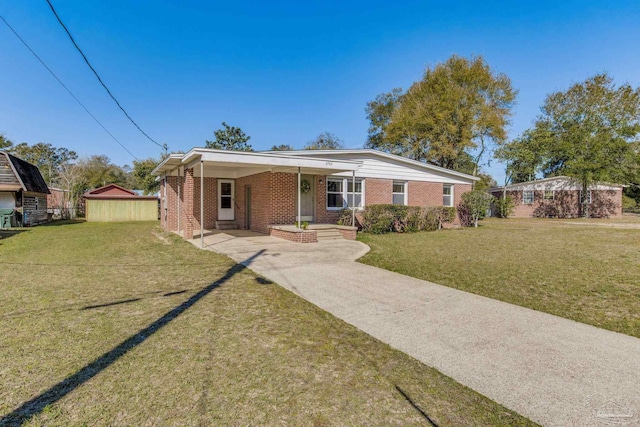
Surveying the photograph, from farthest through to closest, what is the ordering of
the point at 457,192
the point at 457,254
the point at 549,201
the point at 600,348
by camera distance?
the point at 549,201 → the point at 457,192 → the point at 457,254 → the point at 600,348

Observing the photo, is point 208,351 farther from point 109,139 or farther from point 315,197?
point 109,139

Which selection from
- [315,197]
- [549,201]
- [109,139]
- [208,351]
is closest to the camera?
[208,351]

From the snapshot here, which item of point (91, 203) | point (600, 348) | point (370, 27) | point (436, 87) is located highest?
point (436, 87)

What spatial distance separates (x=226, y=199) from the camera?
1522cm

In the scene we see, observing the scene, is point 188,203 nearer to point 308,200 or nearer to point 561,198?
point 308,200

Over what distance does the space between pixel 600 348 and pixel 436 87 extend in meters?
31.9

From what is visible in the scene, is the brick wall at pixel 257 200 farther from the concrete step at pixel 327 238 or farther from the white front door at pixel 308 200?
the concrete step at pixel 327 238

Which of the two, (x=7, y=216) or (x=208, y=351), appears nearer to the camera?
(x=208, y=351)

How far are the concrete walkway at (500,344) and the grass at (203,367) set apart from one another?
11.1 inches

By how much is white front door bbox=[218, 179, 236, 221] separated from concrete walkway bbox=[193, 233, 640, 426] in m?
9.33

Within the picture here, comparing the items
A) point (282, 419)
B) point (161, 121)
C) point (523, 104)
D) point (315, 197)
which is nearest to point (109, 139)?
point (161, 121)

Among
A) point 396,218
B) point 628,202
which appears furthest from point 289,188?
point 628,202

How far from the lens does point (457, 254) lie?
29.7ft

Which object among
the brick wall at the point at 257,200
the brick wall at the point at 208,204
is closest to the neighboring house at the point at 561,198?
the brick wall at the point at 257,200
